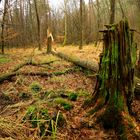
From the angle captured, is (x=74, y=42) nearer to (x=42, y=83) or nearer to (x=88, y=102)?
(x=42, y=83)

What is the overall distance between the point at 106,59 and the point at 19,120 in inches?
86.9

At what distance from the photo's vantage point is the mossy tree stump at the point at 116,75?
6.15 metres

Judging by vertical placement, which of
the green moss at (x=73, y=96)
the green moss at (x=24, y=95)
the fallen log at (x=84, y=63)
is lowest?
the green moss at (x=24, y=95)

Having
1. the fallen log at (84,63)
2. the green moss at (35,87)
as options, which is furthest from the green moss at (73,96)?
the fallen log at (84,63)

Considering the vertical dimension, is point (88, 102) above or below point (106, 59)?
below

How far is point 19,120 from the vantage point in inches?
213

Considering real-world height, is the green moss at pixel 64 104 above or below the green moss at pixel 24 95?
above

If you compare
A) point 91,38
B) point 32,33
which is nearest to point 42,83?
point 91,38

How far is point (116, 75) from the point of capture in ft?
20.3

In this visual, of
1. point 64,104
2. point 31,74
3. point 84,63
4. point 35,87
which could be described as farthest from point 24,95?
Result: point 84,63

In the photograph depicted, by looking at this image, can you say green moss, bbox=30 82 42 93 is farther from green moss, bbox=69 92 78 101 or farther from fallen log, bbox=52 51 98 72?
fallen log, bbox=52 51 98 72

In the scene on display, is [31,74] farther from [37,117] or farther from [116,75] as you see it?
[37,117]

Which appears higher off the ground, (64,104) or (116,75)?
(116,75)

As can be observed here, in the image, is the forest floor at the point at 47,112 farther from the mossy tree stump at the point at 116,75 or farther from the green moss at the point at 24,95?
the mossy tree stump at the point at 116,75
